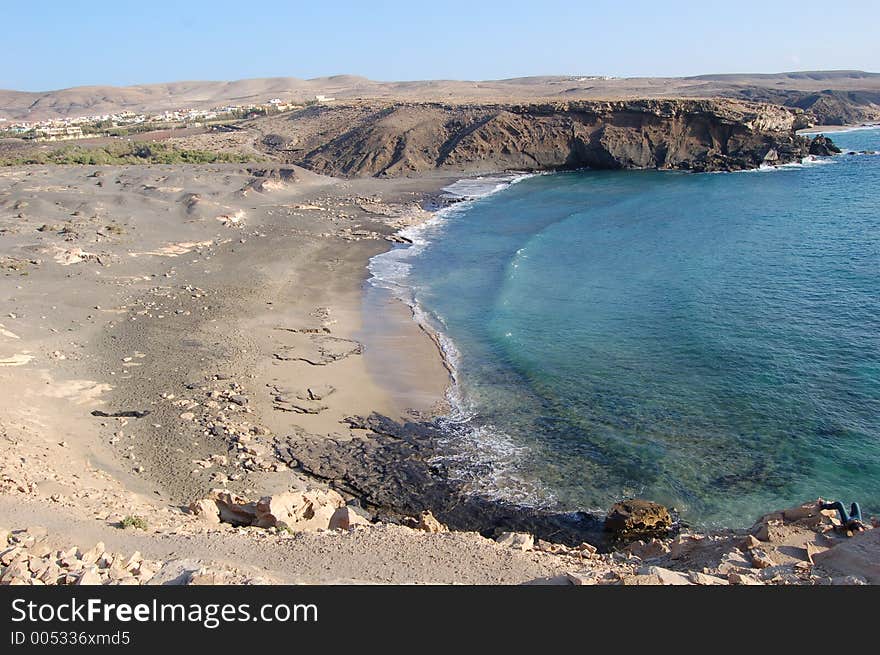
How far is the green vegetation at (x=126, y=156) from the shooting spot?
68.8 m

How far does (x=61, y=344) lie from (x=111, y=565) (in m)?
16.2

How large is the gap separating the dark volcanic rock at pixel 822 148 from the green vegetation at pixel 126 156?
2736 inches

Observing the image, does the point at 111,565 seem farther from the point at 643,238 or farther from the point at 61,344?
the point at 643,238

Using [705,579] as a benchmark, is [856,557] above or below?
below

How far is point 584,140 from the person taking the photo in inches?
3024

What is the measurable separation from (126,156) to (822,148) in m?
83.4

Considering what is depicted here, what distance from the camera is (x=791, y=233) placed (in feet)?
142

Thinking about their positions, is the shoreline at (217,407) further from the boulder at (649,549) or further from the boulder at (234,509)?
the boulder at (649,549)

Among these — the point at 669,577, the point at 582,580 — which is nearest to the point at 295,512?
the point at 582,580

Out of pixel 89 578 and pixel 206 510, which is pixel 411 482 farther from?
pixel 89 578

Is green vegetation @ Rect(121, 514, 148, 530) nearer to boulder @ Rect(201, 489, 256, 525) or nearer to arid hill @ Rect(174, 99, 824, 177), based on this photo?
boulder @ Rect(201, 489, 256, 525)

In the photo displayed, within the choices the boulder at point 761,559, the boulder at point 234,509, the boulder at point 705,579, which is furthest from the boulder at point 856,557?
the boulder at point 234,509

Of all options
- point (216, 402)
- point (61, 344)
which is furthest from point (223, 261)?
point (216, 402)

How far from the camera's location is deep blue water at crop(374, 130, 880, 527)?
18219 millimetres
